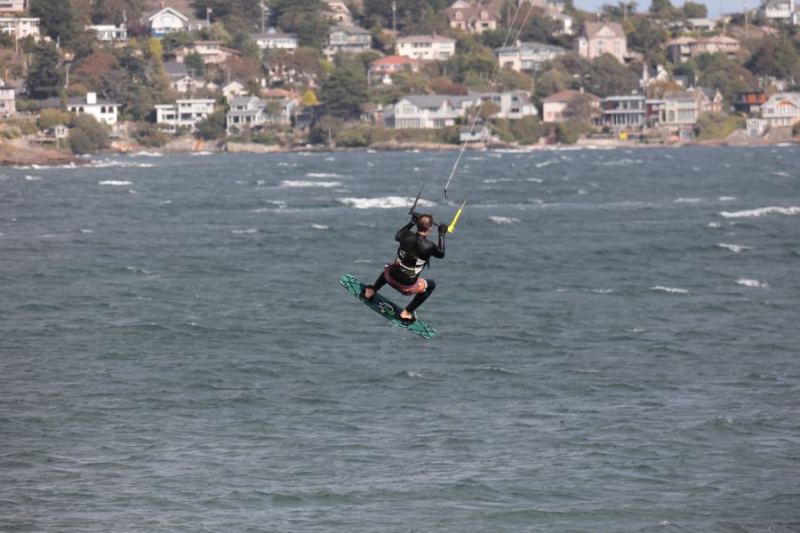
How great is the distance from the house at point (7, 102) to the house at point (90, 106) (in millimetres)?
3947

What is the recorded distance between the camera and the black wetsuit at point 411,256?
23375 mm

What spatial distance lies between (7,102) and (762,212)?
128 meters

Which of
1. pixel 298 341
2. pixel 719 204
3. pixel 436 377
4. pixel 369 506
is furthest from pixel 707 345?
pixel 719 204

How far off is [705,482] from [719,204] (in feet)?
226

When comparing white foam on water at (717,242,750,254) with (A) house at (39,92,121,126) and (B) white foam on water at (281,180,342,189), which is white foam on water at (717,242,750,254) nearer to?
(B) white foam on water at (281,180,342,189)

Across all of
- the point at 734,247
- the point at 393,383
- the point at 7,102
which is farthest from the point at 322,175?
the point at 393,383

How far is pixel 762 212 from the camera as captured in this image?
88438mm

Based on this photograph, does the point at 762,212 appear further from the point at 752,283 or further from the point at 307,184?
the point at 307,184

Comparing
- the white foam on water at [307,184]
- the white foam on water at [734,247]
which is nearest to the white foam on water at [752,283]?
the white foam on water at [734,247]

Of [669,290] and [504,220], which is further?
[504,220]

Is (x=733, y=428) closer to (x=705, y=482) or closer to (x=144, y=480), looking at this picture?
(x=705, y=482)

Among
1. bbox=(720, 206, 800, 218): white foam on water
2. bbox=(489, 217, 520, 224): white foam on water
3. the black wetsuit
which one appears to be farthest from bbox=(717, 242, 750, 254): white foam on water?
the black wetsuit

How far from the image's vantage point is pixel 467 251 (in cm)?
6862

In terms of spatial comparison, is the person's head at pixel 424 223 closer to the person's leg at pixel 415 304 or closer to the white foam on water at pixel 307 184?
the person's leg at pixel 415 304
